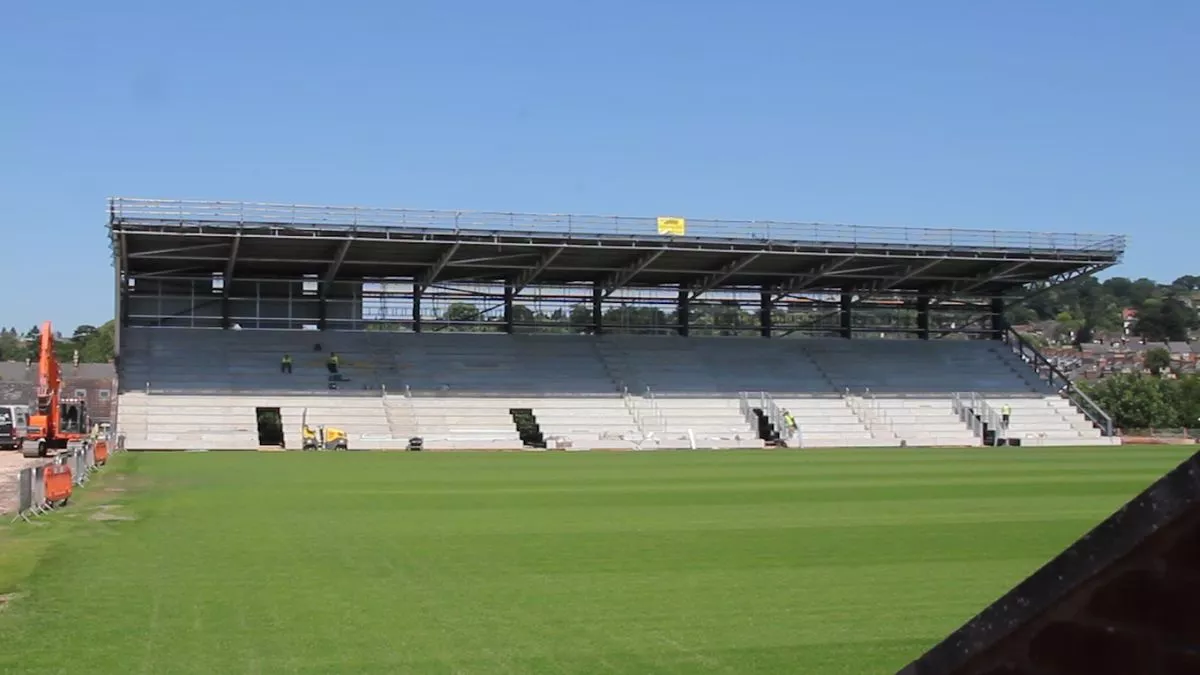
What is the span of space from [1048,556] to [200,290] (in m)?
49.5

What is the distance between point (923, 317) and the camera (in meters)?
67.9

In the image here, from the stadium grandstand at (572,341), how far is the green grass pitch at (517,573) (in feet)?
79.1

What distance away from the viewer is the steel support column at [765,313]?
213ft

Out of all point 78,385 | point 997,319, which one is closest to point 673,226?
point 997,319

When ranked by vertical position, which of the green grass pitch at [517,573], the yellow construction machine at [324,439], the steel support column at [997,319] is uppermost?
the steel support column at [997,319]

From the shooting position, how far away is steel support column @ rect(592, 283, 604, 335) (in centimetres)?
6297

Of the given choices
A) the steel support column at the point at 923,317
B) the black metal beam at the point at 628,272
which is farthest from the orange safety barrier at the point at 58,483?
the steel support column at the point at 923,317

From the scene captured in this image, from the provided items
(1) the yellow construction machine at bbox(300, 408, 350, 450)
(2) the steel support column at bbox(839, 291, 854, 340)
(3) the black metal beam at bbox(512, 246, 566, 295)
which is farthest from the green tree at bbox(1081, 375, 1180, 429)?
(1) the yellow construction machine at bbox(300, 408, 350, 450)

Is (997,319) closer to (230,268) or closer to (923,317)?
(923,317)

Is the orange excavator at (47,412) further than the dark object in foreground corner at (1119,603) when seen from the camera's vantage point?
Yes

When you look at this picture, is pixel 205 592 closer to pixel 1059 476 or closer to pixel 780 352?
pixel 1059 476

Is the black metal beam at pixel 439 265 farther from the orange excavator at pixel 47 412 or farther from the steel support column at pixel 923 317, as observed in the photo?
the steel support column at pixel 923 317

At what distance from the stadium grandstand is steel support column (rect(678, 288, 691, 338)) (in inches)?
6.8

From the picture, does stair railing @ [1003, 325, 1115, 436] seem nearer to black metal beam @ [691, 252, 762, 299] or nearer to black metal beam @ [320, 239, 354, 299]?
black metal beam @ [691, 252, 762, 299]
